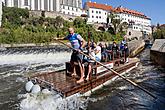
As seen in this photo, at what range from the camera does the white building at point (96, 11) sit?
11225cm

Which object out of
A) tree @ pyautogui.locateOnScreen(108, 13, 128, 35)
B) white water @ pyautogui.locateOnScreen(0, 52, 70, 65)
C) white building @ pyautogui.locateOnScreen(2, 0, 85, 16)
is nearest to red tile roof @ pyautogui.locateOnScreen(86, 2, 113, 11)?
white building @ pyautogui.locateOnScreen(2, 0, 85, 16)

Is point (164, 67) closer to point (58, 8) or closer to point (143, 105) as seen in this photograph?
point (143, 105)

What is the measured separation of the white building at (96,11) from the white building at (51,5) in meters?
3.40

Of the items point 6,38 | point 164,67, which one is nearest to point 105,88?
point 164,67

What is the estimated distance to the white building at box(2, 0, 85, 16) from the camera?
90.1 m

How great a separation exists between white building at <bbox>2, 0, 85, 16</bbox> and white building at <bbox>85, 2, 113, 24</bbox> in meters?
3.40

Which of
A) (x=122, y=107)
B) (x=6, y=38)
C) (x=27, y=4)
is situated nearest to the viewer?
(x=122, y=107)

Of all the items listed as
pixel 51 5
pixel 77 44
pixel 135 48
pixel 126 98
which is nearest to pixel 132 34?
pixel 51 5

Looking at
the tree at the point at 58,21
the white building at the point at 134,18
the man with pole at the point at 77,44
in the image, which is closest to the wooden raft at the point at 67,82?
the man with pole at the point at 77,44

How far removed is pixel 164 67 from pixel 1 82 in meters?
12.8

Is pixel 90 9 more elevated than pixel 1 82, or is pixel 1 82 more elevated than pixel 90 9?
pixel 90 9

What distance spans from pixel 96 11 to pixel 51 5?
24308 mm

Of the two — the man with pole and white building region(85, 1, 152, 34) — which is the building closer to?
white building region(85, 1, 152, 34)

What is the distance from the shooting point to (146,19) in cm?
14438
